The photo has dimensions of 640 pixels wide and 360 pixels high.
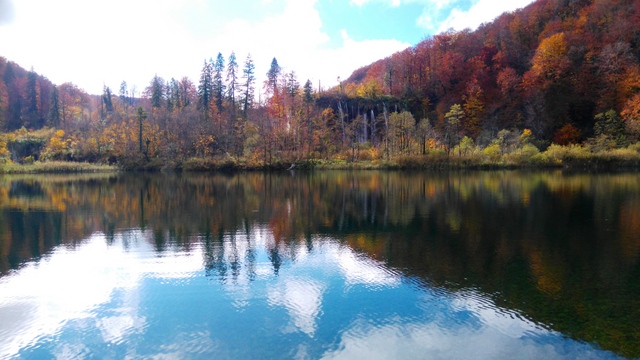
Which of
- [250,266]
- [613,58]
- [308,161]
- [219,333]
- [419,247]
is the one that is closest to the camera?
[219,333]

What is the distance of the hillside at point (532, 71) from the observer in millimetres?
56812

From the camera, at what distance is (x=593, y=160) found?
4278 cm

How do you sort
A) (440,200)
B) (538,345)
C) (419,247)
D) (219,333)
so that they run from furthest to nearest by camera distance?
(440,200) < (419,247) < (219,333) < (538,345)

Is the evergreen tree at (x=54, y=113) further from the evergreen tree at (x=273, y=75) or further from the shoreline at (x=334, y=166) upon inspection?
the evergreen tree at (x=273, y=75)

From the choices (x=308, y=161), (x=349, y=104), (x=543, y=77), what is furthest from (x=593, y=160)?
(x=349, y=104)

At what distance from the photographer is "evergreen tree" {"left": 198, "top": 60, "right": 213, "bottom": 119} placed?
67.7m

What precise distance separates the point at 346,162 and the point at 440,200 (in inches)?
1240

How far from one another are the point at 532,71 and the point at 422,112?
18.7 meters

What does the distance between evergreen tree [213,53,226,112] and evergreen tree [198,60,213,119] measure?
34.5 inches

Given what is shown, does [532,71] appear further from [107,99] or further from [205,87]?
[107,99]

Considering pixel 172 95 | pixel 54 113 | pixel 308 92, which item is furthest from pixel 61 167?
pixel 308 92

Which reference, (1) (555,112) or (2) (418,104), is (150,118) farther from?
(1) (555,112)

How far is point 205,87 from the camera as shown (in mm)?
67750

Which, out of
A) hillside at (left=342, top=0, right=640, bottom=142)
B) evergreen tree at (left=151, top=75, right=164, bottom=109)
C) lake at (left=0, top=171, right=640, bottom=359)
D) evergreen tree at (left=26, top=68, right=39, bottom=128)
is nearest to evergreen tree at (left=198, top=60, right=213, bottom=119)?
evergreen tree at (left=151, top=75, right=164, bottom=109)
